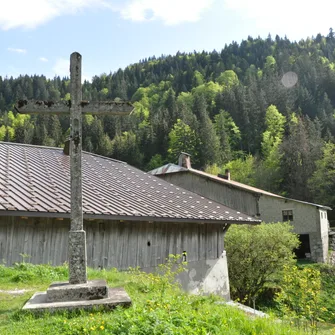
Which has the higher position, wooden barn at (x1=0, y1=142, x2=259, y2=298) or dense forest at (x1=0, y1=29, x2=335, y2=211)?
dense forest at (x1=0, y1=29, x2=335, y2=211)

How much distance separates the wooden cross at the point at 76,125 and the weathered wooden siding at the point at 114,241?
4.39 meters

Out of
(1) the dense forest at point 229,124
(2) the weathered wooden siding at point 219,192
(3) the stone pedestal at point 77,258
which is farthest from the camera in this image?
(1) the dense forest at point 229,124

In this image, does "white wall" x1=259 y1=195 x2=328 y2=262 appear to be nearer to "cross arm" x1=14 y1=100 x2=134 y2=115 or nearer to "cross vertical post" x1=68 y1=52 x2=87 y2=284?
"cross arm" x1=14 y1=100 x2=134 y2=115

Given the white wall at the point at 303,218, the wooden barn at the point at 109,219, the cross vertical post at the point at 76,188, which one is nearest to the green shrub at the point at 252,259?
the wooden barn at the point at 109,219

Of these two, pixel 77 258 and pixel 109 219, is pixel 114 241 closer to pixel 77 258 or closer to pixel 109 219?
pixel 109 219

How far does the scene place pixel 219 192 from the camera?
35250 millimetres

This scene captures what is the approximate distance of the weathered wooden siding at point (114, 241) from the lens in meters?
9.36

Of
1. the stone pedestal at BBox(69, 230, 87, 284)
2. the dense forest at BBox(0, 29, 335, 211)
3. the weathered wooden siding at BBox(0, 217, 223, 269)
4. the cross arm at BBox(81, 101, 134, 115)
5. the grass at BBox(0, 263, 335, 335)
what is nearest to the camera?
the grass at BBox(0, 263, 335, 335)

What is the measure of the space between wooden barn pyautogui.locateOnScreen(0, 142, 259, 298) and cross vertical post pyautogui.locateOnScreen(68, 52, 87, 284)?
3.74 metres

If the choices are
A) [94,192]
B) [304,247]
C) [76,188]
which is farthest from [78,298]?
[304,247]

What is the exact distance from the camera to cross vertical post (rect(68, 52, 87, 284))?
5.50 m

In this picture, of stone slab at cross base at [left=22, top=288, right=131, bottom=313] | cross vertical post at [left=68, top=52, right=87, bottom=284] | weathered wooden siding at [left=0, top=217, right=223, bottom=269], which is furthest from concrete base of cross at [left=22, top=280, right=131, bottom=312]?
weathered wooden siding at [left=0, top=217, right=223, bottom=269]

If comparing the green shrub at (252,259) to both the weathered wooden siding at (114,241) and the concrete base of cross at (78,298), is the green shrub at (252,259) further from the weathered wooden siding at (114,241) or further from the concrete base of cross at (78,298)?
the concrete base of cross at (78,298)

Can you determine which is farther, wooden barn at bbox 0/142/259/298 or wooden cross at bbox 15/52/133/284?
wooden barn at bbox 0/142/259/298
